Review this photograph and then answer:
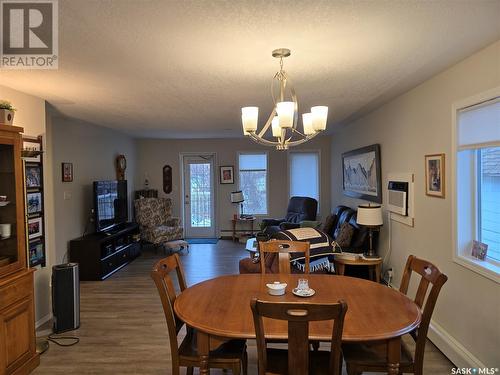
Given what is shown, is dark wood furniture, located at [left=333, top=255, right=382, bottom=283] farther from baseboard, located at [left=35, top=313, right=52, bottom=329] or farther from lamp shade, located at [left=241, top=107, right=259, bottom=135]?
baseboard, located at [left=35, top=313, right=52, bottom=329]

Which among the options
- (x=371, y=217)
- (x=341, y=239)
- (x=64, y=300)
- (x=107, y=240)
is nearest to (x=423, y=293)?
(x=371, y=217)

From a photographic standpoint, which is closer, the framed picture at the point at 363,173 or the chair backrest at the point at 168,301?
the chair backrest at the point at 168,301

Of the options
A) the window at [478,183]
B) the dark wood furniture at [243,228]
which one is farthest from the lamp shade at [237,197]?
the window at [478,183]

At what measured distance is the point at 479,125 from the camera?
246 centimetres

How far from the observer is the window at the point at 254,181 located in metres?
8.15

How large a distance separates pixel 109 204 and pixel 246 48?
4323mm

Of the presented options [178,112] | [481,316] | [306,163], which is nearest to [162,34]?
[178,112]

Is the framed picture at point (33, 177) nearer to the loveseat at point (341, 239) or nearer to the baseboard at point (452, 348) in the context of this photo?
the loveseat at point (341, 239)

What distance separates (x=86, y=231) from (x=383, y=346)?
486 centimetres

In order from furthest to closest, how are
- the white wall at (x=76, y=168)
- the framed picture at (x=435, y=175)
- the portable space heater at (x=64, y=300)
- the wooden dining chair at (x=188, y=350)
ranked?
the white wall at (x=76, y=168) → the portable space heater at (x=64, y=300) → the framed picture at (x=435, y=175) → the wooden dining chair at (x=188, y=350)

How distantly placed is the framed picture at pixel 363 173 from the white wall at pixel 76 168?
14.0 ft

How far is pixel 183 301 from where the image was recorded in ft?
6.98

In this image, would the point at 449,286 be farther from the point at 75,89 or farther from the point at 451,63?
the point at 75,89

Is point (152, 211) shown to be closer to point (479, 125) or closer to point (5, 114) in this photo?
point (5, 114)
